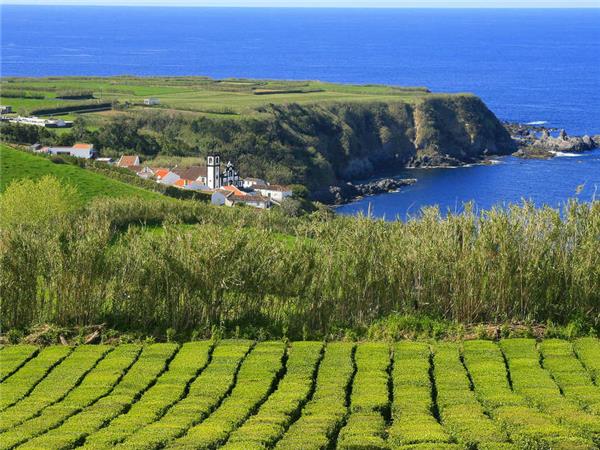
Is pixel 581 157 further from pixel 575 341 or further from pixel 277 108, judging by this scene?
pixel 575 341

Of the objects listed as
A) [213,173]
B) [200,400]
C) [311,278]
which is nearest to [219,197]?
[213,173]

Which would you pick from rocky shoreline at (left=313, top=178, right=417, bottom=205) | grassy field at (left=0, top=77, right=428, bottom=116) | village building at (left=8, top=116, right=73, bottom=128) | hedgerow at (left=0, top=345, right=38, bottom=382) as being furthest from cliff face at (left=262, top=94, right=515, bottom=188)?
hedgerow at (left=0, top=345, right=38, bottom=382)

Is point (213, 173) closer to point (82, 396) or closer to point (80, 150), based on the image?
point (80, 150)

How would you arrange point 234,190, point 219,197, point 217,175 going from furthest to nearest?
1. point 217,175
2. point 234,190
3. point 219,197

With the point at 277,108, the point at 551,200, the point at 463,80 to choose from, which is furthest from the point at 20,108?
the point at 463,80

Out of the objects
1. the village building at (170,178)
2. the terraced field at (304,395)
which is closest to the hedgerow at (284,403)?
the terraced field at (304,395)

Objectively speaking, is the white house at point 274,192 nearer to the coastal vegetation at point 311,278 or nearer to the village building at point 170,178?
the village building at point 170,178

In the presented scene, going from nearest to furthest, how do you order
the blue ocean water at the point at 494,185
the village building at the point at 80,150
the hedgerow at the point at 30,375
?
1. the hedgerow at the point at 30,375
2. the village building at the point at 80,150
3. the blue ocean water at the point at 494,185
